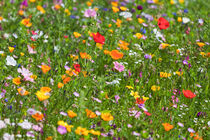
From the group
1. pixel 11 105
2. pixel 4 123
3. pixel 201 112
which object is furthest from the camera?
pixel 201 112

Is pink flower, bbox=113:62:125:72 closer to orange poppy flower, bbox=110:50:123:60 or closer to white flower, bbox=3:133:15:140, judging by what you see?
orange poppy flower, bbox=110:50:123:60

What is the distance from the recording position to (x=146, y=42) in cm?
360

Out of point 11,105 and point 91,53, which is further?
point 91,53

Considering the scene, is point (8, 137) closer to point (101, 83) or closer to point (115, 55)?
point (101, 83)

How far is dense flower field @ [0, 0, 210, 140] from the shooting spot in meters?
2.12

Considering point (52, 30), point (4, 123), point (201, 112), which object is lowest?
point (4, 123)

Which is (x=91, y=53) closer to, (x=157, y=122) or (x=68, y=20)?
(x=157, y=122)

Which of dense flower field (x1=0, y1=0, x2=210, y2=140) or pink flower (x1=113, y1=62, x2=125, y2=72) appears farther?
pink flower (x1=113, y1=62, x2=125, y2=72)

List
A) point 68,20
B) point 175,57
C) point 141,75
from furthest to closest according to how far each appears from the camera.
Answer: point 68,20, point 175,57, point 141,75

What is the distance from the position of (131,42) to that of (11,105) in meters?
1.90

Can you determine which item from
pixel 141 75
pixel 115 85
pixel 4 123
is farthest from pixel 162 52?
pixel 4 123

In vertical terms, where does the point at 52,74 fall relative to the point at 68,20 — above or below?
below

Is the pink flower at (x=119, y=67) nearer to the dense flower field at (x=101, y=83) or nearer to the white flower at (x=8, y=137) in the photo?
the dense flower field at (x=101, y=83)

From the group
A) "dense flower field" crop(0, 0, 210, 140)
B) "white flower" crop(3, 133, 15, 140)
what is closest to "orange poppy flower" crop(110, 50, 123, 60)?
"dense flower field" crop(0, 0, 210, 140)
